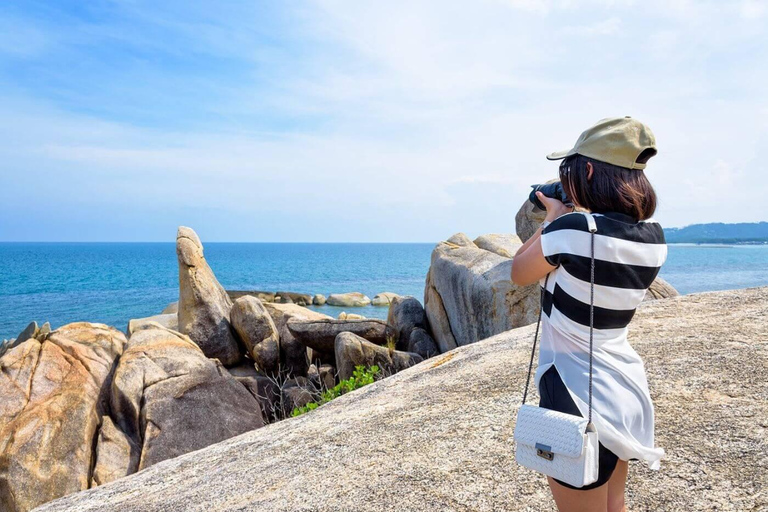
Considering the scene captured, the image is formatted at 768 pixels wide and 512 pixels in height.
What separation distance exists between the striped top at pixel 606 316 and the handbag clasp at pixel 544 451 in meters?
0.22

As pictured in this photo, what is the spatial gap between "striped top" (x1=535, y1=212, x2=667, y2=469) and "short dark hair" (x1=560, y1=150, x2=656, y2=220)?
57 millimetres

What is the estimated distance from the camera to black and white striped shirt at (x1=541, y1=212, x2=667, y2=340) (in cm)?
255

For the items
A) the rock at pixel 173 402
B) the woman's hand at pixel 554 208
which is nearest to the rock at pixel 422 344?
the rock at pixel 173 402

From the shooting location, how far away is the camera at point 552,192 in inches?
115

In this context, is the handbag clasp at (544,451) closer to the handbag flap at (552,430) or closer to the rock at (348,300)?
the handbag flap at (552,430)

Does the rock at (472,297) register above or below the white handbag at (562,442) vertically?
below

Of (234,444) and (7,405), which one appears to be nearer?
(234,444)

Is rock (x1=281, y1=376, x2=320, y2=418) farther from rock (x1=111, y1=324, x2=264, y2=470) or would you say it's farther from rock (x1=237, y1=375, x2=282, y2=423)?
rock (x1=111, y1=324, x2=264, y2=470)

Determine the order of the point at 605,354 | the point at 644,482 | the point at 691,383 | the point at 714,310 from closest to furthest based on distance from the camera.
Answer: the point at 605,354
the point at 644,482
the point at 691,383
the point at 714,310

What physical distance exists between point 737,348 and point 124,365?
876 cm

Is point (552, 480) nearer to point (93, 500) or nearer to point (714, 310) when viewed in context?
point (93, 500)

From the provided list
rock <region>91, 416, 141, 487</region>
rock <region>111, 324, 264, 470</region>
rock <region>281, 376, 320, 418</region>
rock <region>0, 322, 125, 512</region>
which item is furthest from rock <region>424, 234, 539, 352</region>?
rock <region>0, 322, 125, 512</region>

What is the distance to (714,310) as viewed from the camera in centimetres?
739

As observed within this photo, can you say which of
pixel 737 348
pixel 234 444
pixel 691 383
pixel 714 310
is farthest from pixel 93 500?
pixel 714 310
